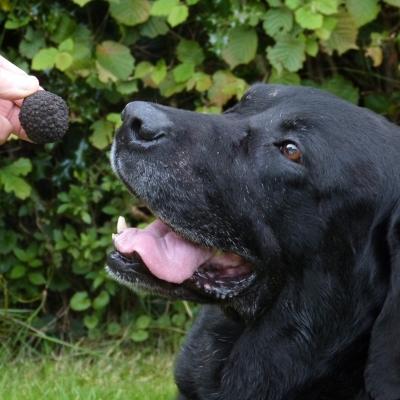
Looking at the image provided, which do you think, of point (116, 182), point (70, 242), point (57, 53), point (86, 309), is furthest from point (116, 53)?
point (86, 309)

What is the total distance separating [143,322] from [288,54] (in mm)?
1654

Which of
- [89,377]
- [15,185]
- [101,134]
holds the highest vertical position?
[101,134]

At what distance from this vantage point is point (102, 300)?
5.23 meters

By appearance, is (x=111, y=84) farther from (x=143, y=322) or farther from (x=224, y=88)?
(x=143, y=322)

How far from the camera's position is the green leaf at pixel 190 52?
490cm

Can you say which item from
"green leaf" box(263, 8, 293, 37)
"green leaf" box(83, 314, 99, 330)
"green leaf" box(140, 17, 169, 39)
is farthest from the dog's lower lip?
"green leaf" box(83, 314, 99, 330)

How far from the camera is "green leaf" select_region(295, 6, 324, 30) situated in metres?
4.32

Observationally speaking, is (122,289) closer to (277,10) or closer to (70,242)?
(70,242)

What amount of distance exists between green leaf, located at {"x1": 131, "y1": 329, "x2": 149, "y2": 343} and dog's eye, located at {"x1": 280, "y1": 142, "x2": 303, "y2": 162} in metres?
2.40

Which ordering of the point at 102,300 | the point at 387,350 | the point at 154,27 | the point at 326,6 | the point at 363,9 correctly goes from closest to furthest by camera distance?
1. the point at 387,350
2. the point at 326,6
3. the point at 363,9
4. the point at 154,27
5. the point at 102,300

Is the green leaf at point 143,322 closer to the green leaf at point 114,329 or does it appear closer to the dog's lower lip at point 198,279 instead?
the green leaf at point 114,329

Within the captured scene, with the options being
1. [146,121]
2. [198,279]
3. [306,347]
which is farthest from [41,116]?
[306,347]

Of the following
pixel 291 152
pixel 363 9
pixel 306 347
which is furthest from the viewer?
pixel 363 9

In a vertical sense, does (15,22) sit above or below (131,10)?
below
